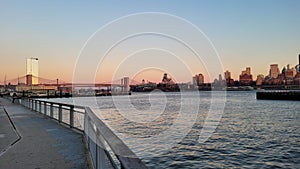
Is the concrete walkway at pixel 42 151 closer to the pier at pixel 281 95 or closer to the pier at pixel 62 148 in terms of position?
the pier at pixel 62 148

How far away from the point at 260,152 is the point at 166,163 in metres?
5.26

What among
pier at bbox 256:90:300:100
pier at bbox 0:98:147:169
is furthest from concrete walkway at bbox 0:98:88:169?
pier at bbox 256:90:300:100

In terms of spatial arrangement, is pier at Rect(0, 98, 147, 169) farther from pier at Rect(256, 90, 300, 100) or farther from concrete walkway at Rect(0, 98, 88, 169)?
pier at Rect(256, 90, 300, 100)

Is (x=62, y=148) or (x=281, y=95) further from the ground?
(x=62, y=148)

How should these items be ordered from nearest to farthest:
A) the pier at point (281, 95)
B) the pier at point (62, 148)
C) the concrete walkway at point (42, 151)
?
1. the pier at point (62, 148)
2. the concrete walkway at point (42, 151)
3. the pier at point (281, 95)

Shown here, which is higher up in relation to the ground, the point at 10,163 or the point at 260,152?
the point at 10,163

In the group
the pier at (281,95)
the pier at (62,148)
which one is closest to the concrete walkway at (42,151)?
the pier at (62,148)

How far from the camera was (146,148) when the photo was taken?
13.5m

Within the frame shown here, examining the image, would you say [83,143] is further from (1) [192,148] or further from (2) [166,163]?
(1) [192,148]

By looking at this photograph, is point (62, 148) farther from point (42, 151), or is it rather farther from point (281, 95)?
point (281, 95)

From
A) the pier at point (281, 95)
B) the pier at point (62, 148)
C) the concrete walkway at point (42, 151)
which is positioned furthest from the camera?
the pier at point (281, 95)

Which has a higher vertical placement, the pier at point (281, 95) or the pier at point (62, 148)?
the pier at point (62, 148)

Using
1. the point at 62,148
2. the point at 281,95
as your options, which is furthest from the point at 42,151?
the point at 281,95

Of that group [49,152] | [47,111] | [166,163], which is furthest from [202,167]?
[47,111]
